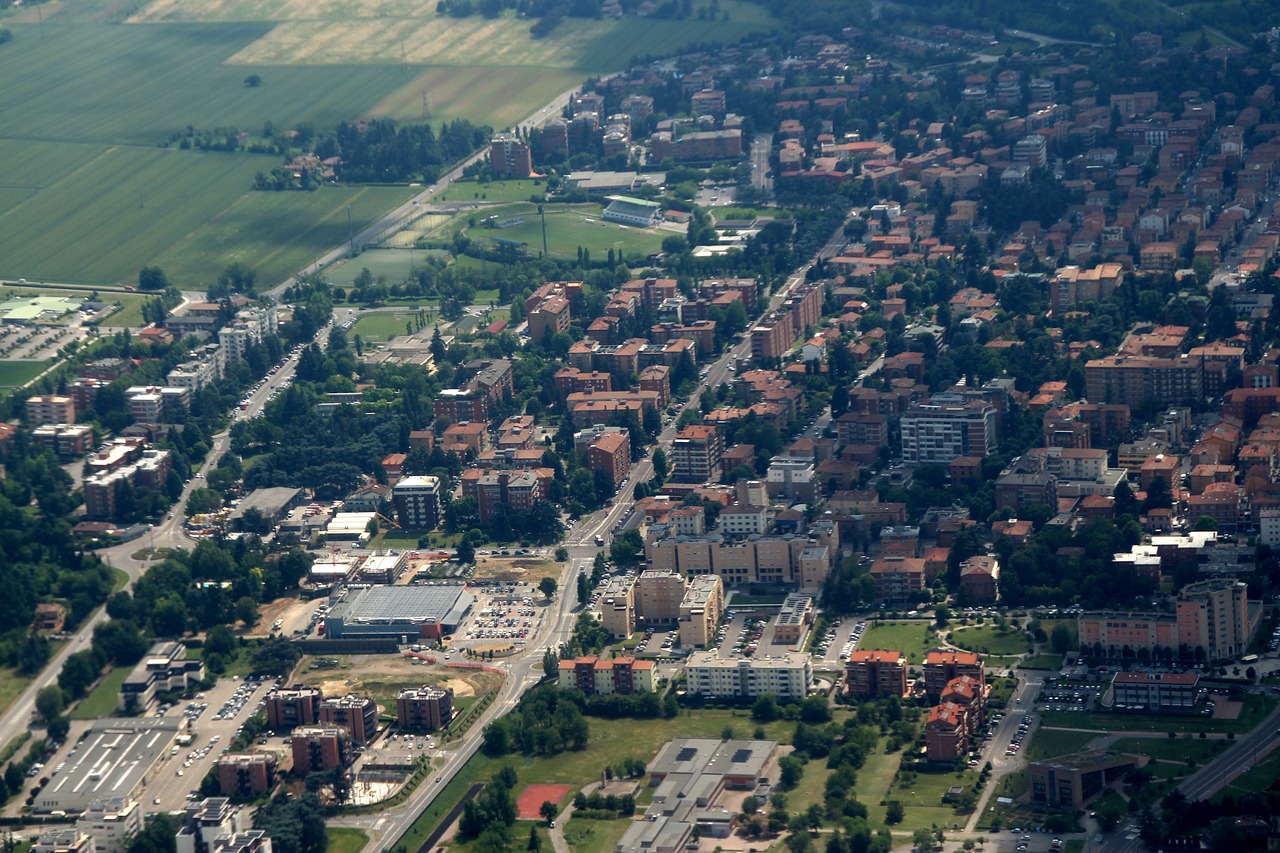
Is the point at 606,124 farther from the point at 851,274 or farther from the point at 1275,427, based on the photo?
the point at 1275,427

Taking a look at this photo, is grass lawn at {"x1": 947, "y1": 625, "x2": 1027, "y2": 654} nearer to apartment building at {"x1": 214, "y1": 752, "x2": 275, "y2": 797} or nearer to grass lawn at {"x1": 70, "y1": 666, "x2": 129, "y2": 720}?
apartment building at {"x1": 214, "y1": 752, "x2": 275, "y2": 797}

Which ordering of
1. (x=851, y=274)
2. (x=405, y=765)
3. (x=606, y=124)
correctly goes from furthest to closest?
(x=606, y=124) → (x=851, y=274) → (x=405, y=765)

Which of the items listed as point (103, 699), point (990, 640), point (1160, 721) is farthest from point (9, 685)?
point (1160, 721)

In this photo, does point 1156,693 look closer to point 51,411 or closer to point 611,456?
point 611,456

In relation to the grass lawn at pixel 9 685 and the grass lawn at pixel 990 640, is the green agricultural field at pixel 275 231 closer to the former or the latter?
the grass lawn at pixel 9 685

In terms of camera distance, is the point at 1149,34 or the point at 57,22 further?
the point at 57,22

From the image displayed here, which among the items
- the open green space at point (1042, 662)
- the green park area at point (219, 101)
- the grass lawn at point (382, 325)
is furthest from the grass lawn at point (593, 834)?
the green park area at point (219, 101)

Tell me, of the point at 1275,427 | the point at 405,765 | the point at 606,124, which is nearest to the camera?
the point at 405,765

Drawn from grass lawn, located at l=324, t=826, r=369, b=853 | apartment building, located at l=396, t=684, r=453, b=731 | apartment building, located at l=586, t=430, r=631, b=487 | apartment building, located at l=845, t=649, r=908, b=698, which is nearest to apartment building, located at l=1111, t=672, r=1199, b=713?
apartment building, located at l=845, t=649, r=908, b=698

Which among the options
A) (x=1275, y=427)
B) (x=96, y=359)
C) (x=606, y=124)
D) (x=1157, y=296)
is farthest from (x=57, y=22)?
(x=1275, y=427)
